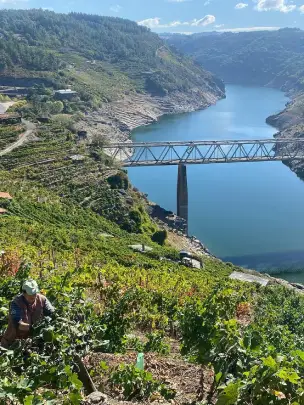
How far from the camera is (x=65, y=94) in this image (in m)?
51.2

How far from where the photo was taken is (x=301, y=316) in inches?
339

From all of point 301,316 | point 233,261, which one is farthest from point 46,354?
point 233,261

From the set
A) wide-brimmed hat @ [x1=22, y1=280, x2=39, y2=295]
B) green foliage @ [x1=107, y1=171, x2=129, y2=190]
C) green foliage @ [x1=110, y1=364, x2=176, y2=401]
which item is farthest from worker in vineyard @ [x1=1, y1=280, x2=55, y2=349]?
green foliage @ [x1=107, y1=171, x2=129, y2=190]

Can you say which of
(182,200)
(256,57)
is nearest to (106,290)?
(182,200)

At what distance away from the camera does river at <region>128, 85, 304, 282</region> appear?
78.2 feet

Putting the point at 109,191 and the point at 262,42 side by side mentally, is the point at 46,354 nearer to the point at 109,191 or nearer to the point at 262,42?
the point at 109,191

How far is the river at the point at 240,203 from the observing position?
78.2ft

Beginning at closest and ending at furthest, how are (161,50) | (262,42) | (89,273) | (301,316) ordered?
(89,273) → (301,316) → (161,50) → (262,42)

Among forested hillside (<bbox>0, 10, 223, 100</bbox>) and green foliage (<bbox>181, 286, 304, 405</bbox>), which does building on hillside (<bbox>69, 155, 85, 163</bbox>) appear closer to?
green foliage (<bbox>181, 286, 304, 405</bbox>)

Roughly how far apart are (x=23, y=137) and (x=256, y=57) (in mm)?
113342

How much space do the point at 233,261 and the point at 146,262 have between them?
9288 millimetres

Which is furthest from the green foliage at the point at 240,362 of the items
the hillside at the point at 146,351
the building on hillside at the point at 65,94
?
the building on hillside at the point at 65,94

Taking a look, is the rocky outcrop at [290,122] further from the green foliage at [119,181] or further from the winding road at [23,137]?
the winding road at [23,137]

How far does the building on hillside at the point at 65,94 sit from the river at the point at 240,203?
25.7 feet
